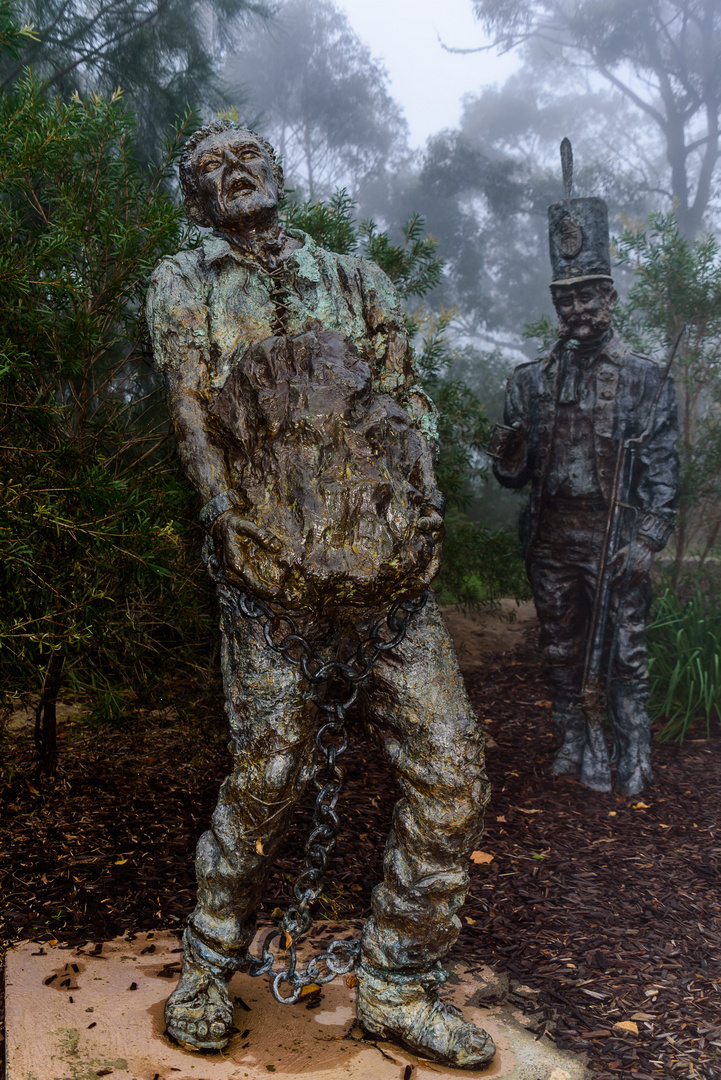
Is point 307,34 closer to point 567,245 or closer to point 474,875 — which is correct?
point 567,245

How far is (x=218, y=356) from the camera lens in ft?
7.54

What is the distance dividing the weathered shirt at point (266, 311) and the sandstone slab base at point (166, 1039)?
1562mm

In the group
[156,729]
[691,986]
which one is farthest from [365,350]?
[156,729]

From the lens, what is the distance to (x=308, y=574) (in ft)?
6.46

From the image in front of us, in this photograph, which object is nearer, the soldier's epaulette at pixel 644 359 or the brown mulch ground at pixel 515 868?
the brown mulch ground at pixel 515 868

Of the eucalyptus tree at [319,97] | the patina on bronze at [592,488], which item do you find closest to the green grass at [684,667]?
the patina on bronze at [592,488]

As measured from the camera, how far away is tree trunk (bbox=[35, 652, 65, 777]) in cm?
381

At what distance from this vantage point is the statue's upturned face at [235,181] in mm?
2346

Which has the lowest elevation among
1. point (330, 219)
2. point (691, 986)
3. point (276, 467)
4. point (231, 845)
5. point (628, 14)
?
point (691, 986)

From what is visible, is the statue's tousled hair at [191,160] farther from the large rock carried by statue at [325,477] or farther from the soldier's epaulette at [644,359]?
the soldier's epaulette at [644,359]

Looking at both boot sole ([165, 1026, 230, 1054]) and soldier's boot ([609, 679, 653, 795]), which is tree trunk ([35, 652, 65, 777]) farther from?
soldier's boot ([609, 679, 653, 795])

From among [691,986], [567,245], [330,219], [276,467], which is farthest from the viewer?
[330,219]

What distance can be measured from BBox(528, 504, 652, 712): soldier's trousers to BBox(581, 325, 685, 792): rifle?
57 mm

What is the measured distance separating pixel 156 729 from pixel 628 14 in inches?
310
